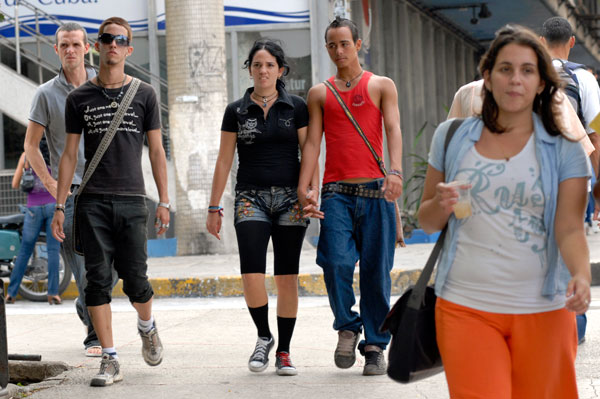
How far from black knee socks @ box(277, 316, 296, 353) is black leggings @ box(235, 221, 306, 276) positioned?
28 centimetres

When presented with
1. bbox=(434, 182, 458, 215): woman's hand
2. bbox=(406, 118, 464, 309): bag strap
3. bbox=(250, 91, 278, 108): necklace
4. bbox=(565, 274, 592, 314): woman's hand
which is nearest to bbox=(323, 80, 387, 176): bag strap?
bbox=(250, 91, 278, 108): necklace

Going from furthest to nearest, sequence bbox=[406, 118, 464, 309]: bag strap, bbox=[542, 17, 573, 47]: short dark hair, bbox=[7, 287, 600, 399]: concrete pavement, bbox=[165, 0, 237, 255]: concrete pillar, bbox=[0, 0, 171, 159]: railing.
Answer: bbox=[0, 0, 171, 159]: railing
bbox=[165, 0, 237, 255]: concrete pillar
bbox=[542, 17, 573, 47]: short dark hair
bbox=[7, 287, 600, 399]: concrete pavement
bbox=[406, 118, 464, 309]: bag strap

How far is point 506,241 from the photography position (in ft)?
10.9

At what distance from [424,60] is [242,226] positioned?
16494mm

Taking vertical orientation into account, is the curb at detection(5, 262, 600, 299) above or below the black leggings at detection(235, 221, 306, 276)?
below

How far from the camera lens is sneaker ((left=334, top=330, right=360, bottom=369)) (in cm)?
565

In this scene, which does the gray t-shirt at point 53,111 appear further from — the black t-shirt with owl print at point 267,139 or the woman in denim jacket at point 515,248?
the woman in denim jacket at point 515,248

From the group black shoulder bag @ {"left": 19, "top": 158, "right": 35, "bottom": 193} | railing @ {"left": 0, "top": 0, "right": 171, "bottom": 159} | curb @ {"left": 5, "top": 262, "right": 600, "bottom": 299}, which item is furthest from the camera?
railing @ {"left": 0, "top": 0, "right": 171, "bottom": 159}

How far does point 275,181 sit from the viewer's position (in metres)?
5.67

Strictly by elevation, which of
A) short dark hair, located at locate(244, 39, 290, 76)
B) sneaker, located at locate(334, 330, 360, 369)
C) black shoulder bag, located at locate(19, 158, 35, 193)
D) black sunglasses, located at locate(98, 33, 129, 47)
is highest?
black sunglasses, located at locate(98, 33, 129, 47)

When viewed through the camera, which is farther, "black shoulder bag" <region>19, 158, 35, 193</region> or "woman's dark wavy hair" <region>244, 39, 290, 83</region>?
"black shoulder bag" <region>19, 158, 35, 193</region>

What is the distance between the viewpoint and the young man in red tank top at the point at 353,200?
222 inches

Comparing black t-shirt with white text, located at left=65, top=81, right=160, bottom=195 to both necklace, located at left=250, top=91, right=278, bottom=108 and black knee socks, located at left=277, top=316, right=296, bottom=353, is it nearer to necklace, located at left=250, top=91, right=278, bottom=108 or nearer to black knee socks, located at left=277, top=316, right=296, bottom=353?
necklace, located at left=250, top=91, right=278, bottom=108

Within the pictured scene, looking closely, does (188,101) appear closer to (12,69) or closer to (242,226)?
(12,69)
